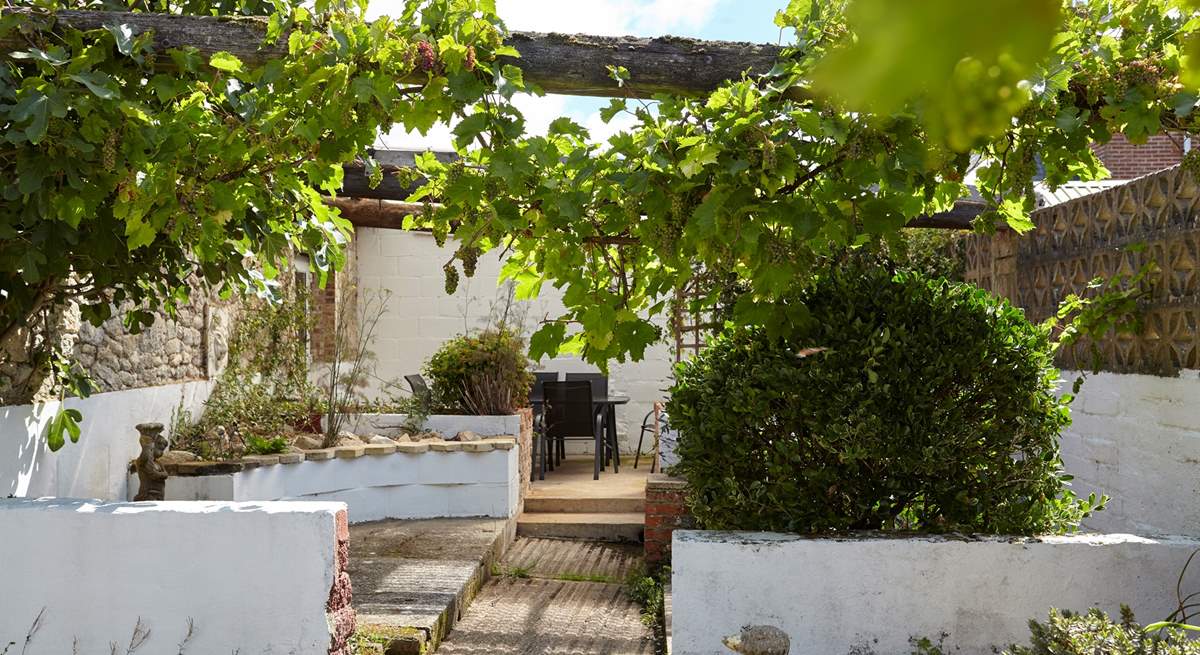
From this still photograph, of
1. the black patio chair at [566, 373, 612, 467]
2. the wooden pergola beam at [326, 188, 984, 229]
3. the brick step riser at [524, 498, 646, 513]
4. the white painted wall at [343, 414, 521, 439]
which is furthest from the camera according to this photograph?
the black patio chair at [566, 373, 612, 467]

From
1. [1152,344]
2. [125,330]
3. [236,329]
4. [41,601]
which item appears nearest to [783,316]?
[1152,344]

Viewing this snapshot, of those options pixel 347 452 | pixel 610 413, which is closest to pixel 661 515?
pixel 347 452

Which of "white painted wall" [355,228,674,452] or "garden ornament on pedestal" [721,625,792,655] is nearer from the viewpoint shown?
"garden ornament on pedestal" [721,625,792,655]

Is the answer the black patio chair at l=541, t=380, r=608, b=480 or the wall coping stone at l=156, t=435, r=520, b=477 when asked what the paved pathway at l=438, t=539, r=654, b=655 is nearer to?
the wall coping stone at l=156, t=435, r=520, b=477

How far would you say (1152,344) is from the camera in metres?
4.52

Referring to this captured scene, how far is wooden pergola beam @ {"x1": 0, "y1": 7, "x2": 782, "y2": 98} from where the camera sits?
11.2 ft

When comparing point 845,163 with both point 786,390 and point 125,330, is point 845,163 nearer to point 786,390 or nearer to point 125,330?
point 786,390

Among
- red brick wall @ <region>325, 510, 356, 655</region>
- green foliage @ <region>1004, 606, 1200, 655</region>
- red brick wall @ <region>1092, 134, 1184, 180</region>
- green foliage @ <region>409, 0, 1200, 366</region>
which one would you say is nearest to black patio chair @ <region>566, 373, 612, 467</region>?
red brick wall @ <region>325, 510, 356, 655</region>

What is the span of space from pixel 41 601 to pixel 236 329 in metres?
4.68

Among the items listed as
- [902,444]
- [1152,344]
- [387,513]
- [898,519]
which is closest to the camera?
[902,444]

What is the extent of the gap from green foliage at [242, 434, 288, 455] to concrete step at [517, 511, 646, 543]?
6.11ft

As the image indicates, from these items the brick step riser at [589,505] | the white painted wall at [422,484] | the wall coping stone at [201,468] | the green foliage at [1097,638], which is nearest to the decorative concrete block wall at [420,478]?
the white painted wall at [422,484]

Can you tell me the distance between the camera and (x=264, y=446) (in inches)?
274

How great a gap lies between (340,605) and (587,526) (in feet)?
13.0
